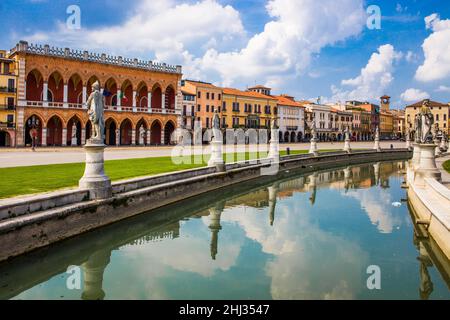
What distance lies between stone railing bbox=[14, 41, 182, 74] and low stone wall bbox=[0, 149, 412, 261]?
3038cm

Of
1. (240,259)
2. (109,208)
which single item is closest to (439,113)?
(240,259)

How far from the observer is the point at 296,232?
13.5 m

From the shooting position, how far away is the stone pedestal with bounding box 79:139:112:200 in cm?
1240

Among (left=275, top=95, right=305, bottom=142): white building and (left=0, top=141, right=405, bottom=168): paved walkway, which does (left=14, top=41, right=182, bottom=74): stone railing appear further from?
(left=275, top=95, right=305, bottom=142): white building

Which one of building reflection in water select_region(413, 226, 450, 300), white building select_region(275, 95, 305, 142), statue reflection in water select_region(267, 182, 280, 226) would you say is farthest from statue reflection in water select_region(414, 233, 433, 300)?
white building select_region(275, 95, 305, 142)

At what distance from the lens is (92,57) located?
47.5 metres

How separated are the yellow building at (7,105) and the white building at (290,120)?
5156 centimetres

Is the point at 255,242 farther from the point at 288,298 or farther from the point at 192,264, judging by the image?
the point at 288,298

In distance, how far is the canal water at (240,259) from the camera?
8.52 meters

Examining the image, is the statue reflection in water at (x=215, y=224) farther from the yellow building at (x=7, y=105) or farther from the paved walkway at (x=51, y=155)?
the yellow building at (x=7, y=105)

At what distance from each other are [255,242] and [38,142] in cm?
4027

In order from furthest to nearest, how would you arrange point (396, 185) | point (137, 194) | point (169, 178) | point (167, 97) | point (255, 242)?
point (167, 97) < point (396, 185) < point (169, 178) < point (137, 194) < point (255, 242)

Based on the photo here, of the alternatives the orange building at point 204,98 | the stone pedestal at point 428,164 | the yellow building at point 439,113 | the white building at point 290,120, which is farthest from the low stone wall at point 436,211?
the yellow building at point 439,113
